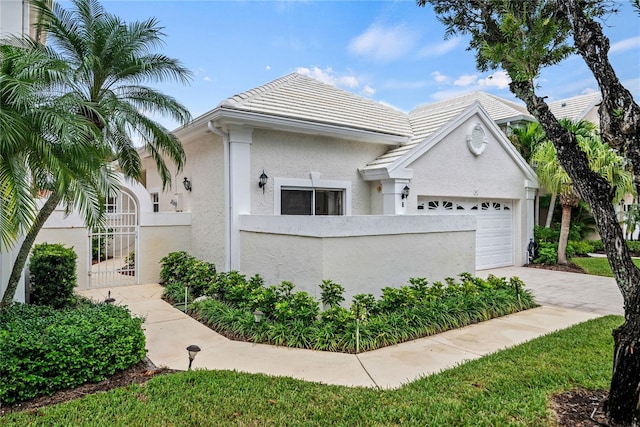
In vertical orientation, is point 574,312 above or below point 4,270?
below

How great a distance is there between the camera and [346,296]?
24.7 ft

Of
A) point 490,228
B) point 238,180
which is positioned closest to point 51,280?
point 238,180

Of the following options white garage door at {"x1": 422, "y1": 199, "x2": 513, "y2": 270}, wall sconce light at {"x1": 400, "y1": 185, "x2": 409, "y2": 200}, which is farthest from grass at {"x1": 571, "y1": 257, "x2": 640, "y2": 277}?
wall sconce light at {"x1": 400, "y1": 185, "x2": 409, "y2": 200}

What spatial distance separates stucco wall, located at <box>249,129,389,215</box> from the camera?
1015cm

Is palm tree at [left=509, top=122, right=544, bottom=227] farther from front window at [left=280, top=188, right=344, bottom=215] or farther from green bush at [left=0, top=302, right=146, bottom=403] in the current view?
green bush at [left=0, top=302, right=146, bottom=403]

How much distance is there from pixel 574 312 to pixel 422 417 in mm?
6459

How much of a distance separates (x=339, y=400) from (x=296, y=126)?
24.7ft

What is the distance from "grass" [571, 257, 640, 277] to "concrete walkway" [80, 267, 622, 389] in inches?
186

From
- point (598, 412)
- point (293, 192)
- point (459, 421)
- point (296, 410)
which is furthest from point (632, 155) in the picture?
point (293, 192)

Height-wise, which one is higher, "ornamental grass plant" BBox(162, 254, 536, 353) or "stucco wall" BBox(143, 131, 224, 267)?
"stucco wall" BBox(143, 131, 224, 267)

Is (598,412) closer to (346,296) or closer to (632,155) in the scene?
(632,155)

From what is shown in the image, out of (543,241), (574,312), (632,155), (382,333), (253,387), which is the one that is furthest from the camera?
(543,241)

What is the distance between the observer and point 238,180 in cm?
978

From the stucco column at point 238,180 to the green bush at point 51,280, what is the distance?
3647mm
